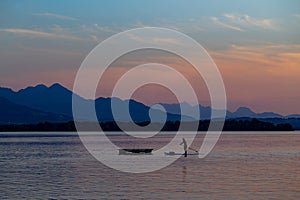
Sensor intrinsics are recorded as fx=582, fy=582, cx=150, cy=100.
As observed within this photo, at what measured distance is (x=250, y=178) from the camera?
4903 centimetres

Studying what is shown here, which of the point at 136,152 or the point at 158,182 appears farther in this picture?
the point at 136,152

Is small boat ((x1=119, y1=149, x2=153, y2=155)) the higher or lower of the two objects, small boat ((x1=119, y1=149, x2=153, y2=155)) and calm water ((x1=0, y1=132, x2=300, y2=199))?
the higher

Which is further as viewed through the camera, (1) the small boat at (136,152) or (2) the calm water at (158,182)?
(1) the small boat at (136,152)

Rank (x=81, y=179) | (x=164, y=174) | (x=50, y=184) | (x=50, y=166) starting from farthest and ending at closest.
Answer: (x=50, y=166) < (x=164, y=174) < (x=81, y=179) < (x=50, y=184)

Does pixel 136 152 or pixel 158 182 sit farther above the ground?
pixel 136 152

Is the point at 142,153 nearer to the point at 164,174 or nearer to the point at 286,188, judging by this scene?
the point at 164,174

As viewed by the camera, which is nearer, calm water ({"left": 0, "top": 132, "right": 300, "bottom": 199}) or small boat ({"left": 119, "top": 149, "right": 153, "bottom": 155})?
calm water ({"left": 0, "top": 132, "right": 300, "bottom": 199})

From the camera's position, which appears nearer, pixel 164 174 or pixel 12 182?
pixel 12 182

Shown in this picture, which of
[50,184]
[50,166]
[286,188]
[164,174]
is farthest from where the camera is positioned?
[50,166]

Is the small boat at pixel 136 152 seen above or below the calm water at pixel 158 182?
above

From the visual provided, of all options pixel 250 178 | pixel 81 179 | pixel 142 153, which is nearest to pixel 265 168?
pixel 250 178

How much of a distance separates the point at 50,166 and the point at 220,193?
31.0m

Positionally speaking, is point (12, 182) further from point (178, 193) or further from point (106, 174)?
point (178, 193)

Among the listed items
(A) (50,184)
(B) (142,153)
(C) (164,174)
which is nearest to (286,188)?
(C) (164,174)
